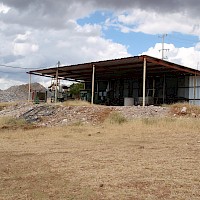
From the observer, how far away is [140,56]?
24.1m

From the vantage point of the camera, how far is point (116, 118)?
1967 centimetres

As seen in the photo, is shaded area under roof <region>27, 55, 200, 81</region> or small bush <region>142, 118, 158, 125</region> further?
shaded area under roof <region>27, 55, 200, 81</region>

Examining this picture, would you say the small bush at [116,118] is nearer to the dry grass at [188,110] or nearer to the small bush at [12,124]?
the dry grass at [188,110]

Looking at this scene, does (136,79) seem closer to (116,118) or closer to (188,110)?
(188,110)

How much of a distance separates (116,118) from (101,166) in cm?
1128

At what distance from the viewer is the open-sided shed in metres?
28.0

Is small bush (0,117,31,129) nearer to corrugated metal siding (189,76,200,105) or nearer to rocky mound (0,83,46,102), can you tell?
corrugated metal siding (189,76,200,105)

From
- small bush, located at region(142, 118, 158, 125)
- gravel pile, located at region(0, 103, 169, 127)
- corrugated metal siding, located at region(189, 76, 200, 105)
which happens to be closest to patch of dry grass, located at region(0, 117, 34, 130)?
gravel pile, located at region(0, 103, 169, 127)

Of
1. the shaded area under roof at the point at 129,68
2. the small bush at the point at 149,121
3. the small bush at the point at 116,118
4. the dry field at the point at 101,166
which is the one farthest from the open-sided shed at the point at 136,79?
the dry field at the point at 101,166

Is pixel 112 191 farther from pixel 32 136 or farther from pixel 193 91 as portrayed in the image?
pixel 193 91

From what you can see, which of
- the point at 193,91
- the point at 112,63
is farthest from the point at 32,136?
the point at 193,91

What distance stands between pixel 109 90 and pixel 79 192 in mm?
32909

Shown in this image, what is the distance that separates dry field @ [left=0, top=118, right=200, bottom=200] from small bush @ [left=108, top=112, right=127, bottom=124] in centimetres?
392

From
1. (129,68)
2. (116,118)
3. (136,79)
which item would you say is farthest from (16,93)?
(116,118)
